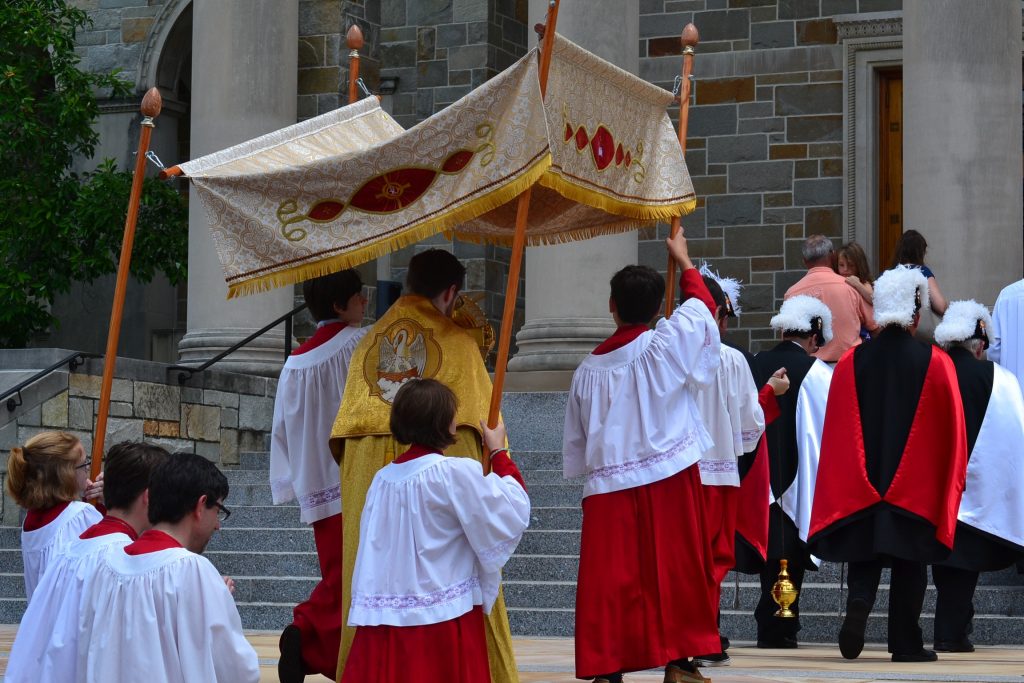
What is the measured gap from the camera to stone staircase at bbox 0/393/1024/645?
9.73 metres

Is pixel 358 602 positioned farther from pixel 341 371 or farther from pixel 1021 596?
pixel 1021 596

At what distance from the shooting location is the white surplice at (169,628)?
449 cm

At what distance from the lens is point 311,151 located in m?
6.92

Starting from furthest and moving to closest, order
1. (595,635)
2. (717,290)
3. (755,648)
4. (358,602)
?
(755,648) < (717,290) < (595,635) < (358,602)

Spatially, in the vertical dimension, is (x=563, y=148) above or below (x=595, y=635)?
above

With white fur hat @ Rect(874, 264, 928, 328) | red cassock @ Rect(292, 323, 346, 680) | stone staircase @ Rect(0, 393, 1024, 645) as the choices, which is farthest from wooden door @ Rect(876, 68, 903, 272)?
red cassock @ Rect(292, 323, 346, 680)

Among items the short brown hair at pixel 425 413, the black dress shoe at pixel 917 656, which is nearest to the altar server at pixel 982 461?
the black dress shoe at pixel 917 656

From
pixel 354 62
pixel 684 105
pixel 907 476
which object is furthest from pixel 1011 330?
pixel 354 62

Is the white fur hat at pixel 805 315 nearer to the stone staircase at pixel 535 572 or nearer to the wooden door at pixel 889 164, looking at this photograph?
the stone staircase at pixel 535 572

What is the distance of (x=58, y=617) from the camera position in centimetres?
482

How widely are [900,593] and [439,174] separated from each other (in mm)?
3568

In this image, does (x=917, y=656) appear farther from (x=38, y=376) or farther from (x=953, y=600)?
(x=38, y=376)

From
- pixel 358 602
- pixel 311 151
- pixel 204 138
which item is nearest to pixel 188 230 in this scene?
pixel 204 138

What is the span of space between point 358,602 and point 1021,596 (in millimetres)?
5129
